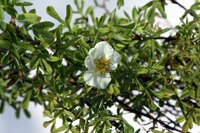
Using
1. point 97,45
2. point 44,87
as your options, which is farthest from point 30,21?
point 44,87

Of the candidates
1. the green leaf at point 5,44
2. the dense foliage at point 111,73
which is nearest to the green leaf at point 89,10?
the dense foliage at point 111,73

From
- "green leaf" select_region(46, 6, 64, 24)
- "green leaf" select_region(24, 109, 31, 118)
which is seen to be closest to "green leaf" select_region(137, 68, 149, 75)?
"green leaf" select_region(46, 6, 64, 24)

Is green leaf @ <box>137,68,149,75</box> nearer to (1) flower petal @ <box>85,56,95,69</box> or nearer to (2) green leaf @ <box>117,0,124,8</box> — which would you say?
(1) flower petal @ <box>85,56,95,69</box>

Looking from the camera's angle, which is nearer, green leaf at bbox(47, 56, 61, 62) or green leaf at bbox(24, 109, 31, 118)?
green leaf at bbox(47, 56, 61, 62)

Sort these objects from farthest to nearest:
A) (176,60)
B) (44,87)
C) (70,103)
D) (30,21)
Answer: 1. (44,87)
2. (176,60)
3. (70,103)
4. (30,21)

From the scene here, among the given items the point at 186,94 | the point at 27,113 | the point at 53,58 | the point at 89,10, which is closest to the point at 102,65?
the point at 53,58

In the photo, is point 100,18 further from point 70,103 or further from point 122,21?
point 122,21

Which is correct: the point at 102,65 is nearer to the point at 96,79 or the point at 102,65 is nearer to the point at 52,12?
the point at 96,79

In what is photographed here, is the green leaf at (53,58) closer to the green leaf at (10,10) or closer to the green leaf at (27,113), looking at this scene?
the green leaf at (10,10)
